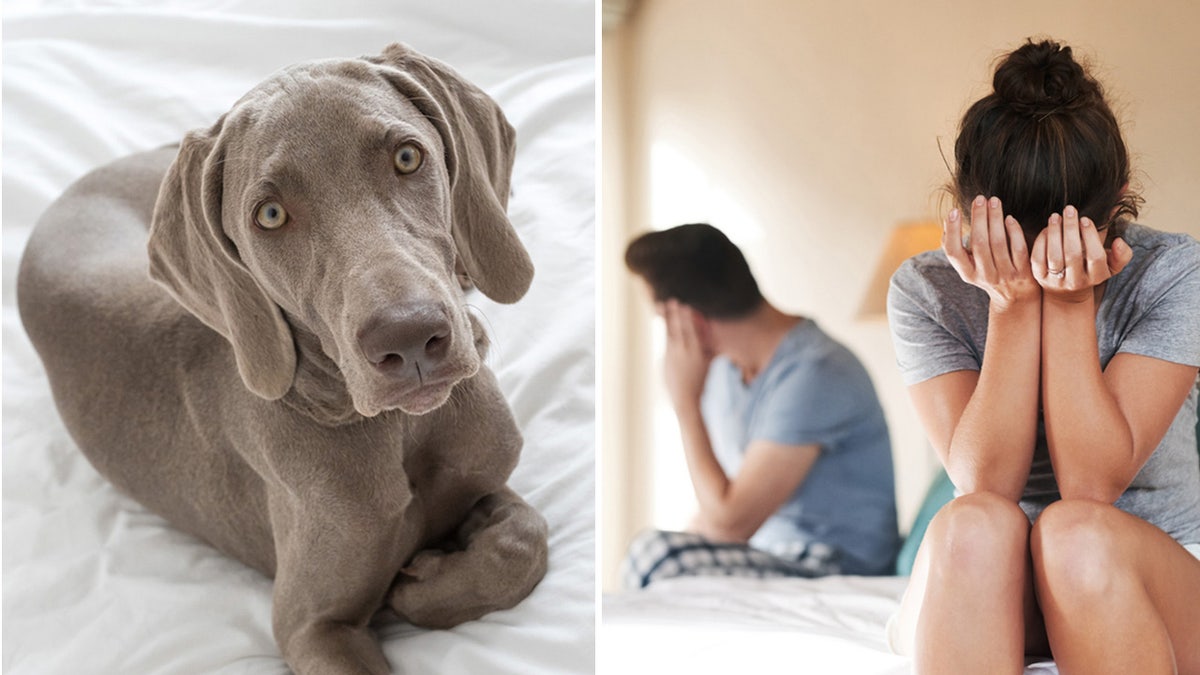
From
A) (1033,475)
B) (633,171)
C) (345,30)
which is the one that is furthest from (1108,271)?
(345,30)

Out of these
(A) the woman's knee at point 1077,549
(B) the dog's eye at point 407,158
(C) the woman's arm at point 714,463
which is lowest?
(C) the woman's arm at point 714,463

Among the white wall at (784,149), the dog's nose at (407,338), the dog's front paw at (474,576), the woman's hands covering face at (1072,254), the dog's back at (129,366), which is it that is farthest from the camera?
the white wall at (784,149)

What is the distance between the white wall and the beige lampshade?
0.06 ft

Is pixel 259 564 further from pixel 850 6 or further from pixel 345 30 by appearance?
pixel 850 6

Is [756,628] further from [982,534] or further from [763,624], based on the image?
[982,534]

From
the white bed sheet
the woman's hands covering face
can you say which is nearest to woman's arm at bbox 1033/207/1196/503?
the woman's hands covering face

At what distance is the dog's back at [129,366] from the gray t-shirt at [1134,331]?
86 cm

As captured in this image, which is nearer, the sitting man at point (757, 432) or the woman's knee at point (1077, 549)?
the woman's knee at point (1077, 549)

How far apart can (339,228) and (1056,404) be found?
81 cm

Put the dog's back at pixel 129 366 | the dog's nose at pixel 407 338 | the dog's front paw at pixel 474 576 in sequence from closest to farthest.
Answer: the dog's nose at pixel 407 338, the dog's front paw at pixel 474 576, the dog's back at pixel 129 366

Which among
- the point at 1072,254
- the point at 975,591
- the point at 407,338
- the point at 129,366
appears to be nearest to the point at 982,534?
the point at 975,591

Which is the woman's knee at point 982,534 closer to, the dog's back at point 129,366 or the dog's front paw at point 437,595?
the dog's front paw at point 437,595

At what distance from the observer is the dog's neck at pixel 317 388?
3.87ft

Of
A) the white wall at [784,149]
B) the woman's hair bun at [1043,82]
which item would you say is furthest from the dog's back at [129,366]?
the woman's hair bun at [1043,82]
